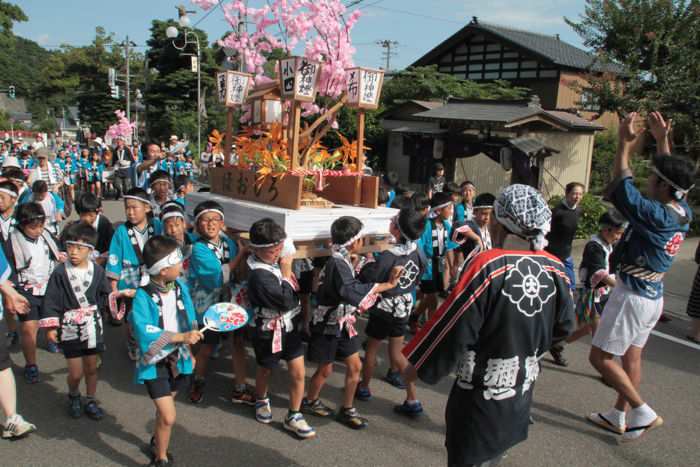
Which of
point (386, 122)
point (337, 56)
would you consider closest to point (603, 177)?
point (386, 122)

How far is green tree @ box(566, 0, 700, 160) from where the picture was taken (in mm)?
12547

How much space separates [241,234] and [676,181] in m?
3.29

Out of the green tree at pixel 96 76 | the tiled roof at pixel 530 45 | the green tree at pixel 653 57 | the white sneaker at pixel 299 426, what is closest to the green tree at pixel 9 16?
the green tree at pixel 96 76

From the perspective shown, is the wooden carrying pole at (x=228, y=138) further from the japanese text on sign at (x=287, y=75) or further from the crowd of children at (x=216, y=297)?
the japanese text on sign at (x=287, y=75)

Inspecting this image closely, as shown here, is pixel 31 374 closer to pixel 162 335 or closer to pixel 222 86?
pixel 162 335

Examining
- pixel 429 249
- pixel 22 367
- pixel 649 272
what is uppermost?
pixel 649 272

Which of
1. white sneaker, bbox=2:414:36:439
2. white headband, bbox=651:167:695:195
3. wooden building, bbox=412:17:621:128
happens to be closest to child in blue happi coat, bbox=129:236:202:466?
white sneaker, bbox=2:414:36:439

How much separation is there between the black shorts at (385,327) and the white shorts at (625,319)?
1.43m

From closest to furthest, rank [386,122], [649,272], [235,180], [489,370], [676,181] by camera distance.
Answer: [489,370], [676,181], [649,272], [235,180], [386,122]

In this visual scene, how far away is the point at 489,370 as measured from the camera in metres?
2.29

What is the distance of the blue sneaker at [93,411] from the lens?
3.82 m

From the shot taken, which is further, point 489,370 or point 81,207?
point 81,207

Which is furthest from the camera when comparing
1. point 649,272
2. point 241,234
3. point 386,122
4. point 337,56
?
point 386,122

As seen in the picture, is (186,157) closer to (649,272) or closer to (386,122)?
(386,122)
